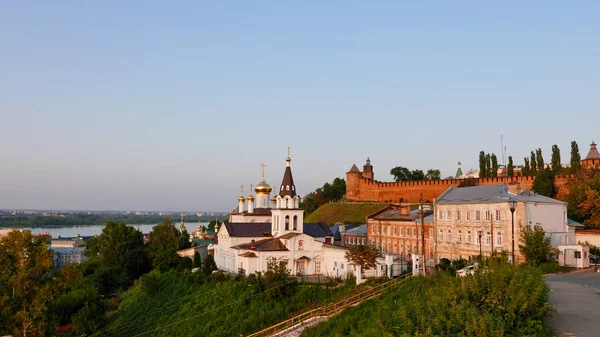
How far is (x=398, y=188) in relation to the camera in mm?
82688

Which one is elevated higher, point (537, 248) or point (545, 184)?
point (545, 184)

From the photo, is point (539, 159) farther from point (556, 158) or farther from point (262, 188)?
point (262, 188)

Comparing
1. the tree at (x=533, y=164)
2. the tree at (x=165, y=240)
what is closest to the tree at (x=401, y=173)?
the tree at (x=533, y=164)

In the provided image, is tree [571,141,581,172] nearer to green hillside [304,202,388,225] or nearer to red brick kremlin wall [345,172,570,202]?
red brick kremlin wall [345,172,570,202]

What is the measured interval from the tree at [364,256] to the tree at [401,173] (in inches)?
2680

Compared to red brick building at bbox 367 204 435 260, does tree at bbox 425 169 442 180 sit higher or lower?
higher

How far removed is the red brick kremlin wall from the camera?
70.7 m

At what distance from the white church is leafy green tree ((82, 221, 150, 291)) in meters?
9.85

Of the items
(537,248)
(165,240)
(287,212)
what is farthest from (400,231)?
(165,240)

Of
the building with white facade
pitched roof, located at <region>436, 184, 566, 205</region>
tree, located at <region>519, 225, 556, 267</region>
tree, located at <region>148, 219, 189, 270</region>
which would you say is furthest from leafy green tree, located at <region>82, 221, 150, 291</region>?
tree, located at <region>519, 225, 556, 267</region>

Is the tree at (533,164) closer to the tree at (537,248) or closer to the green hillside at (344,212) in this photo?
the green hillside at (344,212)

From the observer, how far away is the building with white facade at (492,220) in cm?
3294

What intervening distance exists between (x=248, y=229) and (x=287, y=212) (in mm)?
4317

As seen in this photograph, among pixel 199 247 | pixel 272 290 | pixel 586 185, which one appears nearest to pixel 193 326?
pixel 272 290
